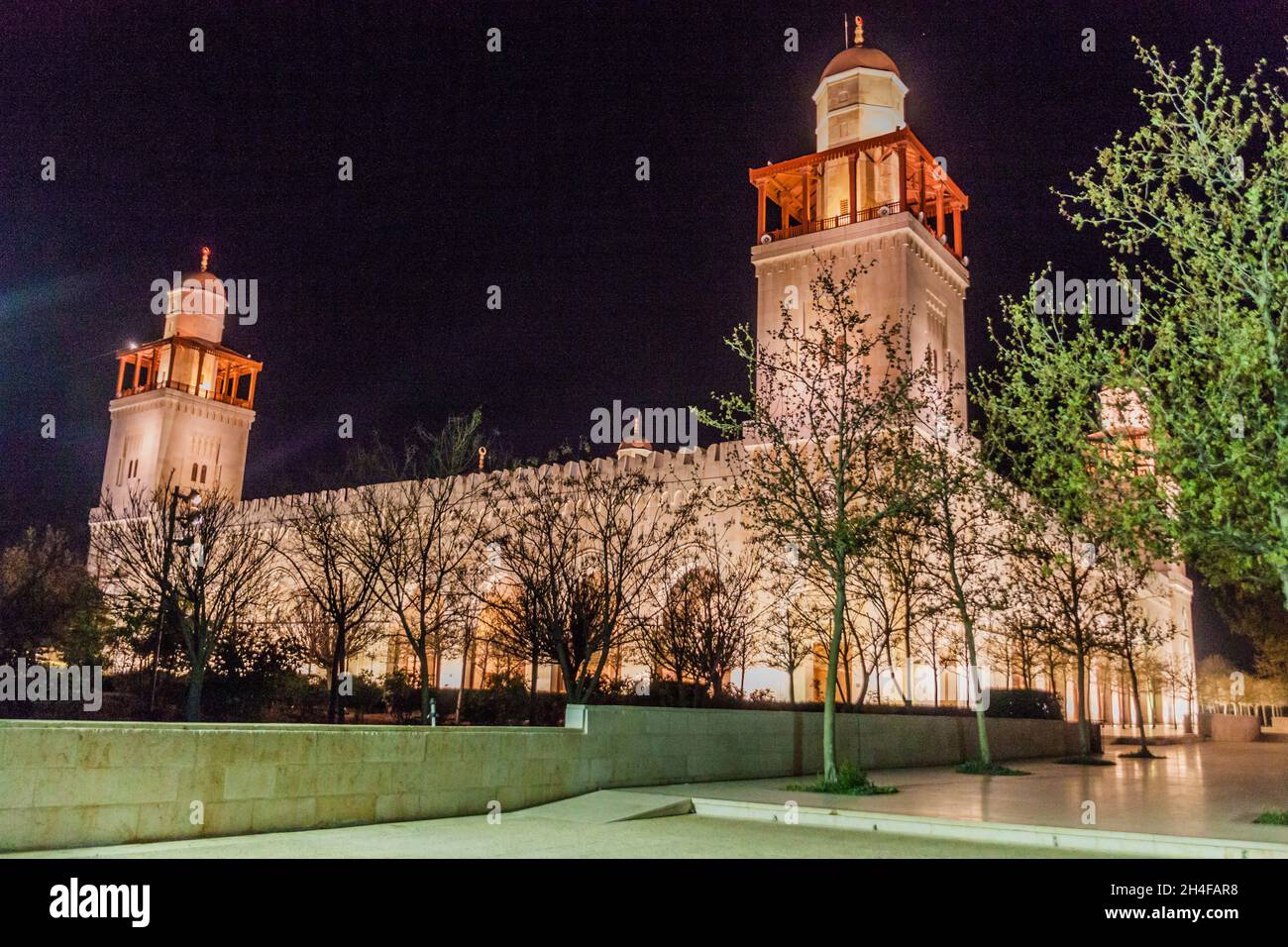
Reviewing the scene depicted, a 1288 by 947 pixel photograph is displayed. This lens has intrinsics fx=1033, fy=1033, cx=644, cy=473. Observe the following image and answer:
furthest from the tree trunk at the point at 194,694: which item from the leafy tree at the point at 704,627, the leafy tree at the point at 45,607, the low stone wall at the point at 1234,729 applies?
the low stone wall at the point at 1234,729

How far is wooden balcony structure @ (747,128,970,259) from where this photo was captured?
1599 inches

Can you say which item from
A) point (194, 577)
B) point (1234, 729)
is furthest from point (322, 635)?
point (1234, 729)

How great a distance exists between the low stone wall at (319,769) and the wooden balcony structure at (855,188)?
97.2 ft

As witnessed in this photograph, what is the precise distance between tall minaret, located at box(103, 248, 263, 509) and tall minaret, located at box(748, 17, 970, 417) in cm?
3404

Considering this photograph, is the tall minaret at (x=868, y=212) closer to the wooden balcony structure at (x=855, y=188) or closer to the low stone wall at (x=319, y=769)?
the wooden balcony structure at (x=855, y=188)

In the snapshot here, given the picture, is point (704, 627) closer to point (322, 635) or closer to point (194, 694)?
point (322, 635)

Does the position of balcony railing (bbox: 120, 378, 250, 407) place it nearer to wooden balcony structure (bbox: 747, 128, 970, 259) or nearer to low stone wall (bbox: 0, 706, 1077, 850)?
wooden balcony structure (bbox: 747, 128, 970, 259)

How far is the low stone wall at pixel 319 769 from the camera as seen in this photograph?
307 inches

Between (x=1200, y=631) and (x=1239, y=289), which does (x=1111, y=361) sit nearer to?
(x=1239, y=289)

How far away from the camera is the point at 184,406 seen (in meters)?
58.9

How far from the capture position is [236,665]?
23594 mm

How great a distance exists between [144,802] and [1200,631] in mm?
94605

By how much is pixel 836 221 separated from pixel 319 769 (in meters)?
35.9
